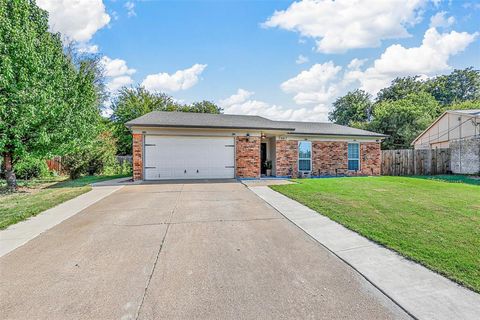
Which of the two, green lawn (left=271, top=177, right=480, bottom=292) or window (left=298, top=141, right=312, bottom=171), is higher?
window (left=298, top=141, right=312, bottom=171)

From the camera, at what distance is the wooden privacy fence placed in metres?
16.4

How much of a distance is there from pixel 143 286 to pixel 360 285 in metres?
2.43

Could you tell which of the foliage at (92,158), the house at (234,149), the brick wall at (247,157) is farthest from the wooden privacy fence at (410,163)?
the foliage at (92,158)

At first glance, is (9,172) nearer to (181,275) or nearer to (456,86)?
(181,275)

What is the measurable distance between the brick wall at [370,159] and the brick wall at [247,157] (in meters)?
7.01

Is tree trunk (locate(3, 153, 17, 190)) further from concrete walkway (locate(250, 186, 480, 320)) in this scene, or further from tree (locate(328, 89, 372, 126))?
tree (locate(328, 89, 372, 126))

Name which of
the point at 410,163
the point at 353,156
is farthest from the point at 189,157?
the point at 410,163

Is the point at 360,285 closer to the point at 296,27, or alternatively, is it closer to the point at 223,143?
the point at 223,143

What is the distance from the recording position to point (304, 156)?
14836 millimetres

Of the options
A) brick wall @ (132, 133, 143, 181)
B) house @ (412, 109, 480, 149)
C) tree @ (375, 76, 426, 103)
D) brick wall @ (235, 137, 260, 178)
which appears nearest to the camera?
brick wall @ (132, 133, 143, 181)

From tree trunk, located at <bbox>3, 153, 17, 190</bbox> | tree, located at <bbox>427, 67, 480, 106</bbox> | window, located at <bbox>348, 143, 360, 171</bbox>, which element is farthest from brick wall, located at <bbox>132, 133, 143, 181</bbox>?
tree, located at <bbox>427, 67, 480, 106</bbox>

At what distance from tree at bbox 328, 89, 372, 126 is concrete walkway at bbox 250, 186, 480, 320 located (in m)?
38.8

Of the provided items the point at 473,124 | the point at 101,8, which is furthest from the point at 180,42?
the point at 473,124

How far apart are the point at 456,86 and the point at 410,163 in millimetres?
40397
